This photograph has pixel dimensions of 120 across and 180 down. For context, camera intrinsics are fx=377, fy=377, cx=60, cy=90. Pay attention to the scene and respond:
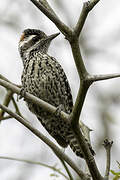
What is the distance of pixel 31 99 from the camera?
3.60 metres

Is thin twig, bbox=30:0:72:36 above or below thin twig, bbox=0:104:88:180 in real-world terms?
above

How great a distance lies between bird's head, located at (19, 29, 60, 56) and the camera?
19.4ft

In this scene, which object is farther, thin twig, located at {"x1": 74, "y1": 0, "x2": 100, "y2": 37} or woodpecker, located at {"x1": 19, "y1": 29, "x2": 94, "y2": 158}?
woodpecker, located at {"x1": 19, "y1": 29, "x2": 94, "y2": 158}

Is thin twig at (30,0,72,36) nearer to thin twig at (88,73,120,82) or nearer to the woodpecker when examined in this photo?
thin twig at (88,73,120,82)

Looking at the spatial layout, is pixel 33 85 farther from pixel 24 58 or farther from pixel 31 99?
pixel 31 99

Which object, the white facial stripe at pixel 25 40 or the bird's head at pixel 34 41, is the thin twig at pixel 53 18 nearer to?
the bird's head at pixel 34 41

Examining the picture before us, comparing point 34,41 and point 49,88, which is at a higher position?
point 34,41

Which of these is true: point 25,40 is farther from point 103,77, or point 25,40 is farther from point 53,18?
point 103,77

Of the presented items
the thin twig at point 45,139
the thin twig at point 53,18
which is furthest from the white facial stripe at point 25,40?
the thin twig at point 53,18

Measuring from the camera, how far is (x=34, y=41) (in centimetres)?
605

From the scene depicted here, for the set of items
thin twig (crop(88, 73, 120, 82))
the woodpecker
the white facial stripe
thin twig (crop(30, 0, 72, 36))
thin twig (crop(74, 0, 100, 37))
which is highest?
thin twig (crop(30, 0, 72, 36))

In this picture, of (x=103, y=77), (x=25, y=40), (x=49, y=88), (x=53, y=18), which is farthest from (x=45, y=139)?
(x=25, y=40)

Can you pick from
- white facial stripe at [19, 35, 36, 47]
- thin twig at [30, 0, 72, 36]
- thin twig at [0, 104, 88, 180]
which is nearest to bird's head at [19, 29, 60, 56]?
white facial stripe at [19, 35, 36, 47]

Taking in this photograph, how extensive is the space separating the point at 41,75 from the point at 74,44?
2.29 metres
